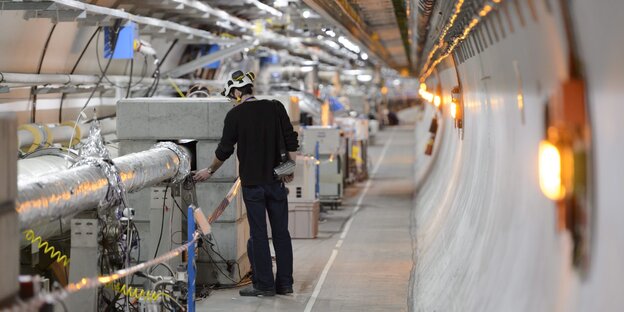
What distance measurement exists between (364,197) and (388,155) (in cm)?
1291

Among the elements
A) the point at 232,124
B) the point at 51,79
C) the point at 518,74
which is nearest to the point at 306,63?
the point at 51,79

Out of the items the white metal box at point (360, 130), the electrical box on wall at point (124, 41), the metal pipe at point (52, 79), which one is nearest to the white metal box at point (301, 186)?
the electrical box on wall at point (124, 41)

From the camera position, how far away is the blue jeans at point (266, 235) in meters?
8.85

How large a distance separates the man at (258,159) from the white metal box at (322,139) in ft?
26.8

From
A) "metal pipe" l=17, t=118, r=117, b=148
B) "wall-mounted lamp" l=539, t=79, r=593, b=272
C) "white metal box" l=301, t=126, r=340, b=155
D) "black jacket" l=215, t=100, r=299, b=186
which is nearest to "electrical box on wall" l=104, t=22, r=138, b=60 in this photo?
"metal pipe" l=17, t=118, r=117, b=148

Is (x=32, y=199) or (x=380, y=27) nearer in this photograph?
(x=32, y=199)

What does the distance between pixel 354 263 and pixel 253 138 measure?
123 inches

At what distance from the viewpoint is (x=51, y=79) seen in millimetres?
12992

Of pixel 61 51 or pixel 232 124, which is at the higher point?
pixel 61 51

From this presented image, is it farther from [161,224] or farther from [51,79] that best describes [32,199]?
[51,79]

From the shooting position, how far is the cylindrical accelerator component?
17.0ft

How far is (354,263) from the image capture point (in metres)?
11.5

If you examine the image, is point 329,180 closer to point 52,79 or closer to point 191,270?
point 52,79

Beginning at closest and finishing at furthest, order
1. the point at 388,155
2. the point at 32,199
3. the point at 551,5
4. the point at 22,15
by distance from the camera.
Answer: the point at 551,5, the point at 32,199, the point at 22,15, the point at 388,155
